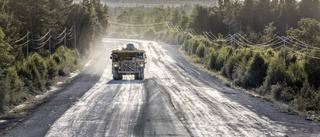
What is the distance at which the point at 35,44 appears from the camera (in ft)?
117

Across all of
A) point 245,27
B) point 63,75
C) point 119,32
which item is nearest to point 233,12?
point 245,27

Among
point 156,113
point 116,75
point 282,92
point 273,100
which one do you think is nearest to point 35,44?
point 116,75

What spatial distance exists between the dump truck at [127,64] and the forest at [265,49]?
6003mm

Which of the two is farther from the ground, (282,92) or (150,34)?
(282,92)

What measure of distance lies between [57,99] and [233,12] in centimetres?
5821

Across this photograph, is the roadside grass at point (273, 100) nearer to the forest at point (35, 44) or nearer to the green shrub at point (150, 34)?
the forest at point (35, 44)

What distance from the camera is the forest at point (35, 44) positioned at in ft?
70.7

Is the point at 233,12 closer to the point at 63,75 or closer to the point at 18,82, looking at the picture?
the point at 63,75

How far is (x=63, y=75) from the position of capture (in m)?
33.8

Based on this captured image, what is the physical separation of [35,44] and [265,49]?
1665cm

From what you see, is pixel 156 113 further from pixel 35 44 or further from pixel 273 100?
pixel 35 44

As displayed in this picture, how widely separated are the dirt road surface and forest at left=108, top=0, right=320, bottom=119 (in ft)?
5.06

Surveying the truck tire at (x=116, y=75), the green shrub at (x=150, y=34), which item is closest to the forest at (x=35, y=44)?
the truck tire at (x=116, y=75)

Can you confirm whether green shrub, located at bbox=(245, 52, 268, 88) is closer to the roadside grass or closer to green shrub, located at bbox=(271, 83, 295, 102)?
the roadside grass
